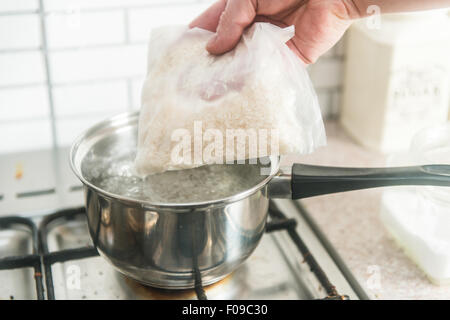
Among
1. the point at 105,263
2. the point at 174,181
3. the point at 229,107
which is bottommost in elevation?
the point at 105,263

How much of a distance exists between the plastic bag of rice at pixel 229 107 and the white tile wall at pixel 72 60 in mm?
331

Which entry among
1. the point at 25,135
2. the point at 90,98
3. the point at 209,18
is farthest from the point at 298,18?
the point at 25,135

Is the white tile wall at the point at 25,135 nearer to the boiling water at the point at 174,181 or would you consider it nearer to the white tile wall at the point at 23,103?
the white tile wall at the point at 23,103

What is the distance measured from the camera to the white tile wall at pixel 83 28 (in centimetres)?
90

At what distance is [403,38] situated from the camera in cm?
88

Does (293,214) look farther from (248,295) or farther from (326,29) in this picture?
(326,29)

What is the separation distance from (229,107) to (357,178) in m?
0.17

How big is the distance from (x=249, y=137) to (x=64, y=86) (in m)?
0.51

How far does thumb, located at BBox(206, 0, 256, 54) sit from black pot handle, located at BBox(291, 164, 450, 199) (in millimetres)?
170

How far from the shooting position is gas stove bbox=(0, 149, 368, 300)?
0.69 m

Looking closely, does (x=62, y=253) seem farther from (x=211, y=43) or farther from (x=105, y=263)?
(x=211, y=43)

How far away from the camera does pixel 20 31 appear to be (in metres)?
0.89

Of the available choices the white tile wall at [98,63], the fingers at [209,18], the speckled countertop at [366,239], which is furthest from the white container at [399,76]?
the white tile wall at [98,63]

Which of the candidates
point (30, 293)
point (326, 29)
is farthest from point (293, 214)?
point (30, 293)
